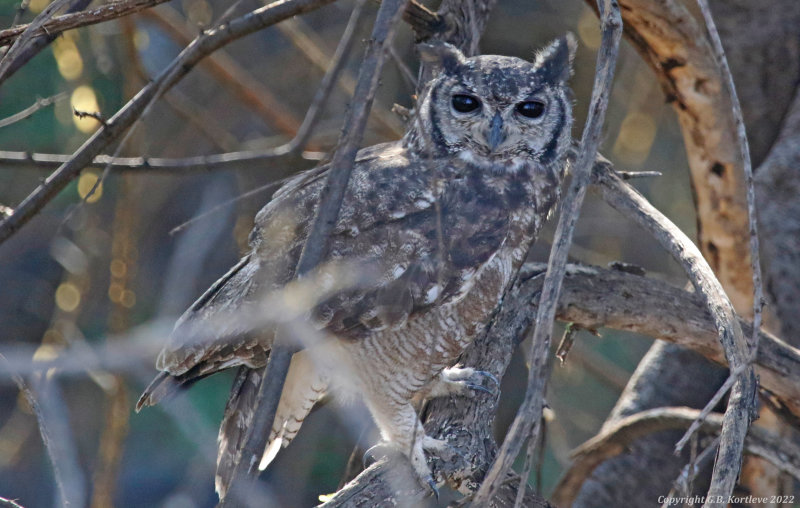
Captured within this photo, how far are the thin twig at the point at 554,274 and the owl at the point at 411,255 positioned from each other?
80 cm

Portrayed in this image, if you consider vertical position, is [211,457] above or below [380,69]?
below

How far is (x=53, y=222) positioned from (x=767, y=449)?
13.6ft

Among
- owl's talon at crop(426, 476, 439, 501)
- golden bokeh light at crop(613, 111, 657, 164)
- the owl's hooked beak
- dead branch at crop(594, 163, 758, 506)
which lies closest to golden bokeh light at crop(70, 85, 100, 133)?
the owl's hooked beak

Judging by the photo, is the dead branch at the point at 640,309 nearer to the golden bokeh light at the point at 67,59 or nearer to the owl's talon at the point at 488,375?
the owl's talon at the point at 488,375

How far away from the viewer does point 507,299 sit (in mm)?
2479

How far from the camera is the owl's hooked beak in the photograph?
2365 mm

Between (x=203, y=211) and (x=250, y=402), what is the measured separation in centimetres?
242

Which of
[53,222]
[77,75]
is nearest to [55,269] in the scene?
[53,222]

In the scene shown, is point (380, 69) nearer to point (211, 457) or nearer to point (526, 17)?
point (211, 457)

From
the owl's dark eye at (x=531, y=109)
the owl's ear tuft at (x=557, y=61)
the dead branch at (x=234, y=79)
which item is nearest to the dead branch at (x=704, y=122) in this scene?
the owl's ear tuft at (x=557, y=61)

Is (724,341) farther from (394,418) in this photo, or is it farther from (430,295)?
(394,418)

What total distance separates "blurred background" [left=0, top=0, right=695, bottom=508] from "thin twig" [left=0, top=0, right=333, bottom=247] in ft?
5.80

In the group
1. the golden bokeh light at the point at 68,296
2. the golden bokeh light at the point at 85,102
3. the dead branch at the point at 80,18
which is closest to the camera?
the dead branch at the point at 80,18

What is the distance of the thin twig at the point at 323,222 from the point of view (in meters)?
1.22
